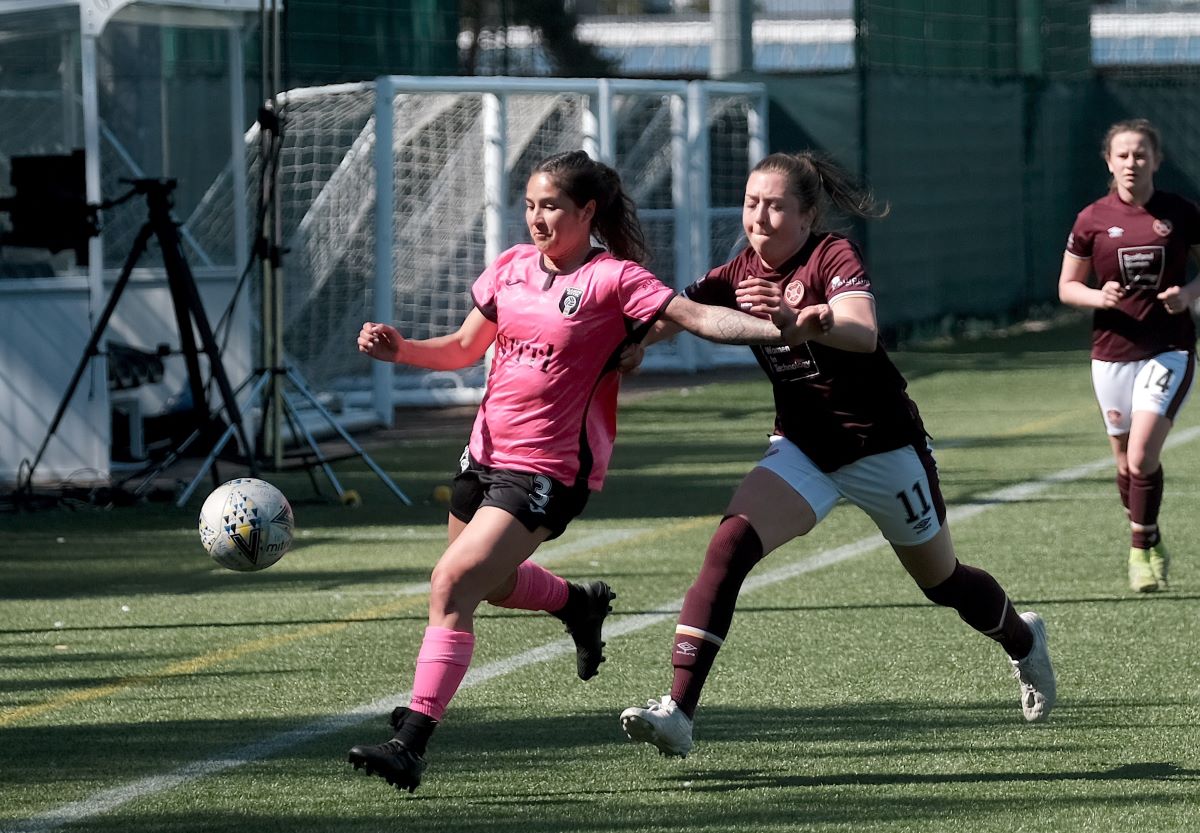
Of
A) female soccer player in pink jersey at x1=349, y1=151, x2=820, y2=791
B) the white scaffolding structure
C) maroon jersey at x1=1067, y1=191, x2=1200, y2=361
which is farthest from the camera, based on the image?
the white scaffolding structure

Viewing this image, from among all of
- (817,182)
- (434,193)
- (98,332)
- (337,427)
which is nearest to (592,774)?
(817,182)

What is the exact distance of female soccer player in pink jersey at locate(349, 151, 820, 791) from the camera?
570 centimetres

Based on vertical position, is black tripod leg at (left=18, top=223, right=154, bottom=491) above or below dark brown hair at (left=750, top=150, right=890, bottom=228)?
below

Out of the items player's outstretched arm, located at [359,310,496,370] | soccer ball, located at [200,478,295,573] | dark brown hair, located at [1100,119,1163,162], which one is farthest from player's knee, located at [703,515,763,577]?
dark brown hair, located at [1100,119,1163,162]

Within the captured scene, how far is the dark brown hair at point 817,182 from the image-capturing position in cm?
597

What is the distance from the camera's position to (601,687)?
721cm

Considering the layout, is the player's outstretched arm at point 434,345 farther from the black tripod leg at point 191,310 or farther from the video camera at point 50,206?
the video camera at point 50,206

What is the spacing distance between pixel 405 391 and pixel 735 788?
46.4 ft

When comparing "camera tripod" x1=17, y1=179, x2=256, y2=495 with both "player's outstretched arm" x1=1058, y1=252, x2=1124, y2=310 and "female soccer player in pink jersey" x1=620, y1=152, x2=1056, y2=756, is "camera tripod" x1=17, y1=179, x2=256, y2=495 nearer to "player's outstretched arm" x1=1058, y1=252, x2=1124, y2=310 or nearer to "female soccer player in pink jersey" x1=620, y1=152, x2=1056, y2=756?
"player's outstretched arm" x1=1058, y1=252, x2=1124, y2=310

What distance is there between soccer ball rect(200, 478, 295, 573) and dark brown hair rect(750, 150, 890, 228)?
217 cm

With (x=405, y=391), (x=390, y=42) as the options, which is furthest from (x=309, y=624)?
(x=390, y=42)

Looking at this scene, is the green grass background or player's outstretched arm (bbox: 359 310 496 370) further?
player's outstretched arm (bbox: 359 310 496 370)

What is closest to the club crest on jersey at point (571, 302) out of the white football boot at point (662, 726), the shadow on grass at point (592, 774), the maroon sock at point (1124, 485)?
the white football boot at point (662, 726)

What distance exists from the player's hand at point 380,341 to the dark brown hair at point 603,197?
2.16 ft
